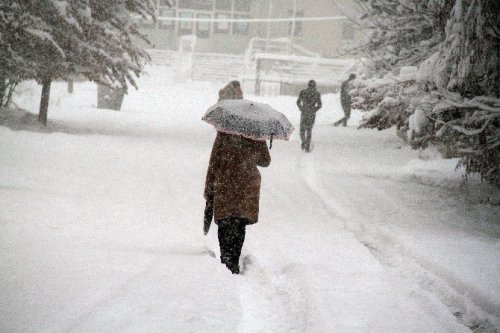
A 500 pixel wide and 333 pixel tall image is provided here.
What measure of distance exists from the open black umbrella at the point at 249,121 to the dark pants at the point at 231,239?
3.05 ft

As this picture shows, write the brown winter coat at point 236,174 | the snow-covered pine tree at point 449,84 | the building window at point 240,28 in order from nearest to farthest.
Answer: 1. the brown winter coat at point 236,174
2. the snow-covered pine tree at point 449,84
3. the building window at point 240,28

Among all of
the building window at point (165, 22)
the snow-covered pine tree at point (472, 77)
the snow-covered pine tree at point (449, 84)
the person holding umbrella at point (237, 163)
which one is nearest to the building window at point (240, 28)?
the building window at point (165, 22)

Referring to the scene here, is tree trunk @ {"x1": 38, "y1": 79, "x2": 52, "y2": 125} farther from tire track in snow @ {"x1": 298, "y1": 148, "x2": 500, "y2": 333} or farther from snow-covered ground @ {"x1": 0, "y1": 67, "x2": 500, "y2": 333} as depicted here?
tire track in snow @ {"x1": 298, "y1": 148, "x2": 500, "y2": 333}

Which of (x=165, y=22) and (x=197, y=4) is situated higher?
(x=197, y=4)

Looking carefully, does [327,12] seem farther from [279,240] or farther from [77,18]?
[279,240]

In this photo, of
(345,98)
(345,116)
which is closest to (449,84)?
(345,98)

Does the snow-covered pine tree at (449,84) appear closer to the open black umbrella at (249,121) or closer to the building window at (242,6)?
the open black umbrella at (249,121)

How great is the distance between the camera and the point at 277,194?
27.7ft

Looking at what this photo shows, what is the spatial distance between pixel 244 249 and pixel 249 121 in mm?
2126

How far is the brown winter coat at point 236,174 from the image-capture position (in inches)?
173

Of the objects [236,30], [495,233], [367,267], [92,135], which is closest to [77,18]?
[92,135]

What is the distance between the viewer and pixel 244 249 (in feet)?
18.7

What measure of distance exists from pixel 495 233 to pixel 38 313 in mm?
6479

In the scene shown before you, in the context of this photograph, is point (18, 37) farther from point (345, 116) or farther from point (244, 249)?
point (345, 116)
